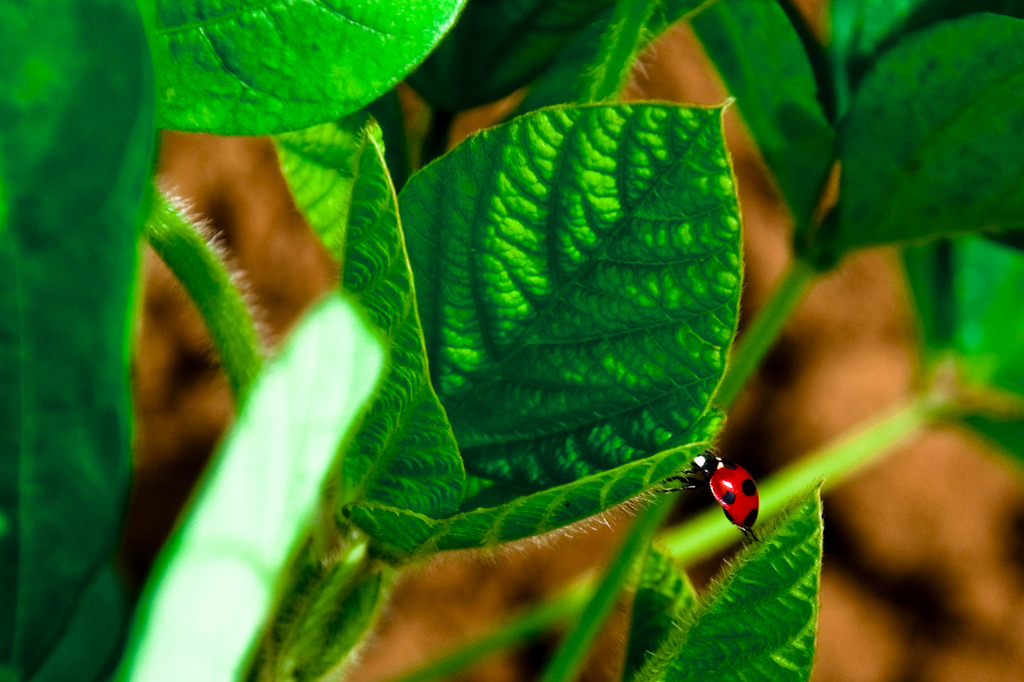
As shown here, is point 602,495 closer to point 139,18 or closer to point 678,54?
point 139,18

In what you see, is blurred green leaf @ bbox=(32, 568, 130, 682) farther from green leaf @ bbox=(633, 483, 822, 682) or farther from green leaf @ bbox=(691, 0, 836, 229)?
green leaf @ bbox=(691, 0, 836, 229)

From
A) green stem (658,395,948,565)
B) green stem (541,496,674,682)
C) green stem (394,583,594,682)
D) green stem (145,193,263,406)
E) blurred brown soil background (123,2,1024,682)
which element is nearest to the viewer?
green stem (145,193,263,406)

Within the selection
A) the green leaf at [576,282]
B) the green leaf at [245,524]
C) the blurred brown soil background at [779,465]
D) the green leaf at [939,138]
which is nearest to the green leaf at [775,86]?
the green leaf at [939,138]

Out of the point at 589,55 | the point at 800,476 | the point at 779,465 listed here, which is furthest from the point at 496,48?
the point at 779,465

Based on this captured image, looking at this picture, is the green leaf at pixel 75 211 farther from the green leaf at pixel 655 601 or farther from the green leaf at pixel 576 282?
the green leaf at pixel 655 601

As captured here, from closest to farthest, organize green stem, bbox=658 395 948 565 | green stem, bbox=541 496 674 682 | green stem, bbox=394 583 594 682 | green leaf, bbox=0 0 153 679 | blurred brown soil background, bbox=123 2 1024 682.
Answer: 1. green leaf, bbox=0 0 153 679
2. green stem, bbox=541 496 674 682
3. green stem, bbox=394 583 594 682
4. green stem, bbox=658 395 948 565
5. blurred brown soil background, bbox=123 2 1024 682

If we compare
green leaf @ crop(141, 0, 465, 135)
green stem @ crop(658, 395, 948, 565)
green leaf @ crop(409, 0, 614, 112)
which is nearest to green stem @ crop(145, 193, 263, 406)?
green leaf @ crop(141, 0, 465, 135)
